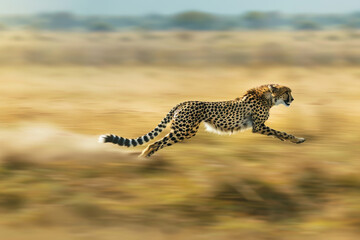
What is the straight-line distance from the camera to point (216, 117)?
22.1ft

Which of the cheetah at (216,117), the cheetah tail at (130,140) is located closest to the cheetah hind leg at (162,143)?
the cheetah at (216,117)

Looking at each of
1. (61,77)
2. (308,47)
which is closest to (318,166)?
(61,77)

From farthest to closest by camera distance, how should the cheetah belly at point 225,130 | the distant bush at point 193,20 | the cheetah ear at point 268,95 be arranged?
1. the distant bush at point 193,20
2. the cheetah ear at point 268,95
3. the cheetah belly at point 225,130

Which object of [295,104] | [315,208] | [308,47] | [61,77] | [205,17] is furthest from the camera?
[205,17]

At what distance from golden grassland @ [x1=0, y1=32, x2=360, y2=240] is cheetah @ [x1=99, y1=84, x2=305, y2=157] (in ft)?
1.26

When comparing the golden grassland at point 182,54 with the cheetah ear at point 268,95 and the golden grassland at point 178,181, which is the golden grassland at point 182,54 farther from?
the cheetah ear at point 268,95

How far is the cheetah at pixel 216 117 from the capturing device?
257 inches

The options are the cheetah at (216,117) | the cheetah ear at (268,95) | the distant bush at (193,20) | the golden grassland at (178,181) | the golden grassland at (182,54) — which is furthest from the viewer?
the distant bush at (193,20)

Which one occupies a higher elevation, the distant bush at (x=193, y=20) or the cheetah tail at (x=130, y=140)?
the distant bush at (x=193, y=20)

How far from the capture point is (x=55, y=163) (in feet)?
23.2

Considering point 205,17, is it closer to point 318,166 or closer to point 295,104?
point 295,104

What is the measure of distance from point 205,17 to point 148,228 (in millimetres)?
56616

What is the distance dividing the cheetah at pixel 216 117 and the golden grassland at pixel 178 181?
1.26ft

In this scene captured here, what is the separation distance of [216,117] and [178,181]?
0.76 meters
